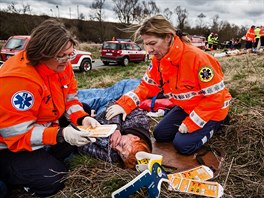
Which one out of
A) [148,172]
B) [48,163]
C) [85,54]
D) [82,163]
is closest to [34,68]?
[48,163]

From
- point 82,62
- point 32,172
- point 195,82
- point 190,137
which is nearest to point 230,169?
point 190,137

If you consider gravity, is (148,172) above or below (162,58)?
below

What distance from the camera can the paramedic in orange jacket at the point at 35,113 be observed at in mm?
1980

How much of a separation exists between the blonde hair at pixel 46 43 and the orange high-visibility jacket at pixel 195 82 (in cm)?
103

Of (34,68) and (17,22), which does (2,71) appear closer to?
(34,68)

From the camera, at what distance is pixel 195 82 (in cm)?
263

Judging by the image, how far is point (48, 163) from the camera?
2.21 metres

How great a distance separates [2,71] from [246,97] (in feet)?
11.8

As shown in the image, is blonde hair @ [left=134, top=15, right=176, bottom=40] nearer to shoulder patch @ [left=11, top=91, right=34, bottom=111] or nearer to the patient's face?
the patient's face

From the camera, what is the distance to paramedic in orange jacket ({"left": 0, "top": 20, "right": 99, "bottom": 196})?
1.98 metres

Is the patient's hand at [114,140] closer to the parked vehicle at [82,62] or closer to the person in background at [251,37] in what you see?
the parked vehicle at [82,62]

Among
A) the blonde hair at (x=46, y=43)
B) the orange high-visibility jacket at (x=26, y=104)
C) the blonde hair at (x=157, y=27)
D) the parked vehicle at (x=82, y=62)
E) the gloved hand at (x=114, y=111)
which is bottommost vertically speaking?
the parked vehicle at (x=82, y=62)

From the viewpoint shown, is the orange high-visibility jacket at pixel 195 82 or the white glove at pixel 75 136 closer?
the white glove at pixel 75 136

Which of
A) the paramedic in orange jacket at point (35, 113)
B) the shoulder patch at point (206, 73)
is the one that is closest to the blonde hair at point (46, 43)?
the paramedic in orange jacket at point (35, 113)
